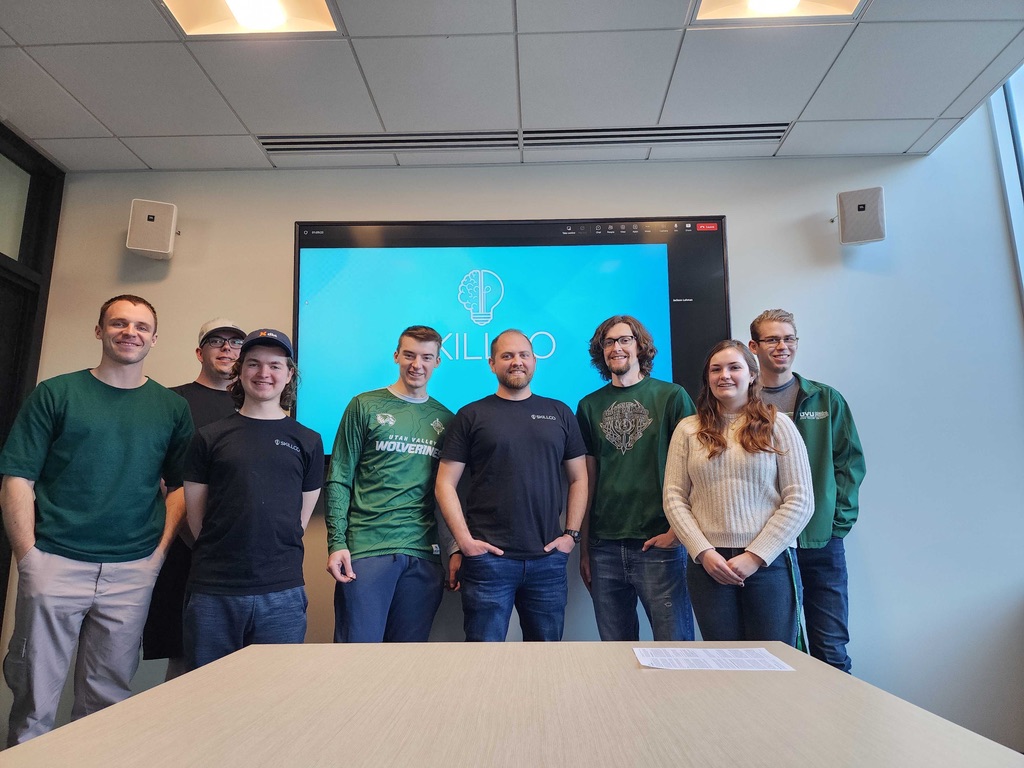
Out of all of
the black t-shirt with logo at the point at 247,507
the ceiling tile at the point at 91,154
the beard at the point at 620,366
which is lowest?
the black t-shirt with logo at the point at 247,507

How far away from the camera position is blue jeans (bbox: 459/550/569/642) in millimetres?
2252

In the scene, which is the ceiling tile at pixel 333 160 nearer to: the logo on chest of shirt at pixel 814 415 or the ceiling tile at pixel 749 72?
the ceiling tile at pixel 749 72

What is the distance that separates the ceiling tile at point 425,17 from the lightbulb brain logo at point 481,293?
3.50ft

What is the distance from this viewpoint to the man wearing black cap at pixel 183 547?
2.34 meters

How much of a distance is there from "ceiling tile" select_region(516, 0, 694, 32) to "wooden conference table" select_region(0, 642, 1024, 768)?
2.24 meters

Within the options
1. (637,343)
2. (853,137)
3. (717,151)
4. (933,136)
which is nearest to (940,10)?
(853,137)

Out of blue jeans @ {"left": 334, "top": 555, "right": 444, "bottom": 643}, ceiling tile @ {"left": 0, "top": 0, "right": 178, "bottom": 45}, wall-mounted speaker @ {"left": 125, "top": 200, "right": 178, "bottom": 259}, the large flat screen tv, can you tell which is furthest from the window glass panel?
blue jeans @ {"left": 334, "top": 555, "right": 444, "bottom": 643}

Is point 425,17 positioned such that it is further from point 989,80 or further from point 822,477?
point 989,80

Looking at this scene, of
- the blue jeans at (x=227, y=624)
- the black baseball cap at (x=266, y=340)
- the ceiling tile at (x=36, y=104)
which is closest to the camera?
the blue jeans at (x=227, y=624)

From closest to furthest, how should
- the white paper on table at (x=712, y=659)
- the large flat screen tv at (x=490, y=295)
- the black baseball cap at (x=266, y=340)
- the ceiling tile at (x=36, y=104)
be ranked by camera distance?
the white paper on table at (x=712, y=659) → the black baseball cap at (x=266, y=340) → the ceiling tile at (x=36, y=104) → the large flat screen tv at (x=490, y=295)

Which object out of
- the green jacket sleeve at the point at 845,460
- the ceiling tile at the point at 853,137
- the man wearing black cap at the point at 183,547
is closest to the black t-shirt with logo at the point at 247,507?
the man wearing black cap at the point at 183,547

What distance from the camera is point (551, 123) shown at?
2.99 m

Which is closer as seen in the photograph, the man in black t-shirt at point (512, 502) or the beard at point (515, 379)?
the man in black t-shirt at point (512, 502)

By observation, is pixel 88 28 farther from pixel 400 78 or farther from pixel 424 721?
pixel 424 721
